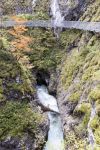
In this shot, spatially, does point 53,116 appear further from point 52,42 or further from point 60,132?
point 52,42

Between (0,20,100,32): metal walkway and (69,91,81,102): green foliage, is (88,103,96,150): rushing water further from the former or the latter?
(0,20,100,32): metal walkway

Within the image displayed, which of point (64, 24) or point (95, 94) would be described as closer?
point (95, 94)

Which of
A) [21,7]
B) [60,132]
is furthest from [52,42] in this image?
[60,132]


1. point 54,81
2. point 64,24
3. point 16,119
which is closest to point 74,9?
point 64,24

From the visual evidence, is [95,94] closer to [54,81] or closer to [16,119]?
[16,119]

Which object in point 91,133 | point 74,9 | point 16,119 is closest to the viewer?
point 91,133

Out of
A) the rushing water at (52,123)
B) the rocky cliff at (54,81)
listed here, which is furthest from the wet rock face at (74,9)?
the rushing water at (52,123)

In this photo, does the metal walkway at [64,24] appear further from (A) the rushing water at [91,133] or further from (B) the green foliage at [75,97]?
(A) the rushing water at [91,133]
